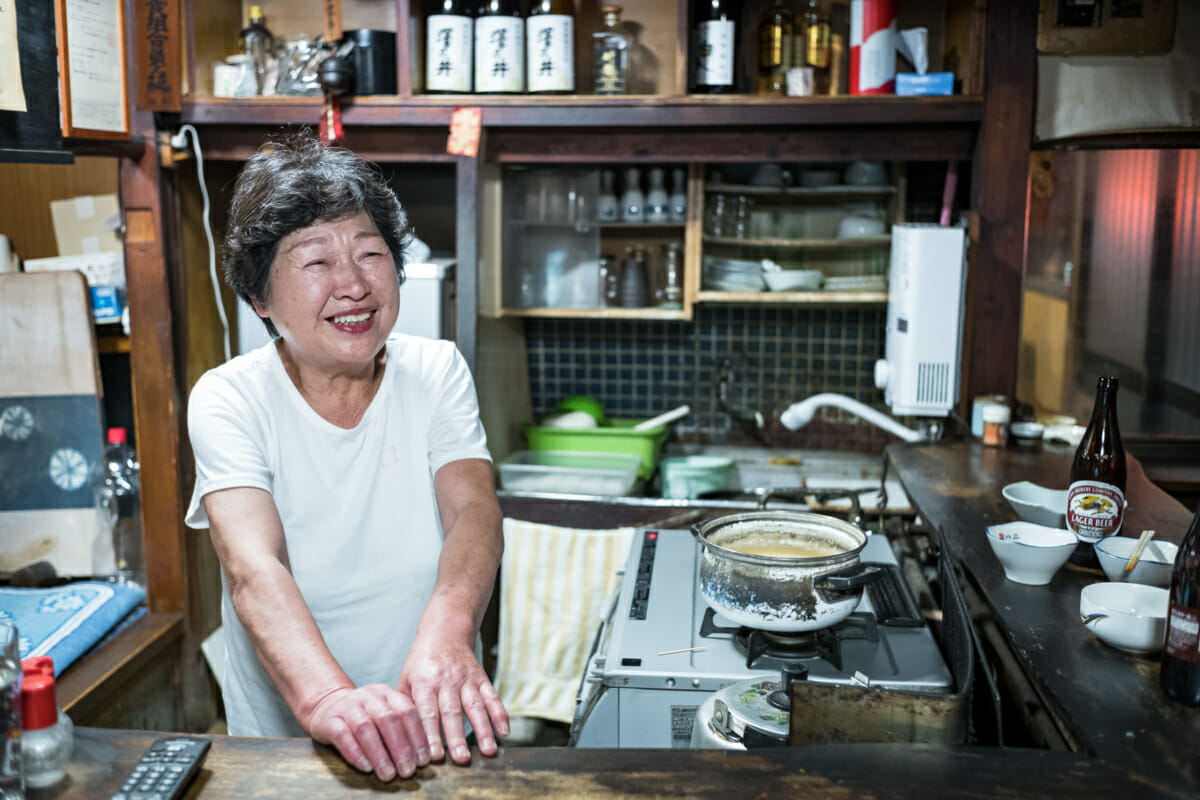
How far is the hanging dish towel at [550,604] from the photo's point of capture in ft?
10.3

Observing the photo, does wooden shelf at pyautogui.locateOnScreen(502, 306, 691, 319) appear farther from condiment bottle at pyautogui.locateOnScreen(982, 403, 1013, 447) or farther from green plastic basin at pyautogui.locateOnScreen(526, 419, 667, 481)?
condiment bottle at pyautogui.locateOnScreen(982, 403, 1013, 447)

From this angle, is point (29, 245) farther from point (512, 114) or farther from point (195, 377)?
point (512, 114)

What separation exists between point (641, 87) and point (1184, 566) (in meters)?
2.74

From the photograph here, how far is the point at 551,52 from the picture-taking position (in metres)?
3.26

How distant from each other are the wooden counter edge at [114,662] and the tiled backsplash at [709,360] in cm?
172

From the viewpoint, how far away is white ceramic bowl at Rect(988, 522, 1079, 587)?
176cm

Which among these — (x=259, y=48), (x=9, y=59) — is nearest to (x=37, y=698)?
(x=9, y=59)

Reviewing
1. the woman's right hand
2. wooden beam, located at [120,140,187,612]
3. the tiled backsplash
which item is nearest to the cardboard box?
wooden beam, located at [120,140,187,612]

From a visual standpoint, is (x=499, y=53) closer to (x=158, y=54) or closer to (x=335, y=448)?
(x=158, y=54)

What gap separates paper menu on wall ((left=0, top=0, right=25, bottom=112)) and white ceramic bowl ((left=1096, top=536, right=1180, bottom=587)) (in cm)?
265

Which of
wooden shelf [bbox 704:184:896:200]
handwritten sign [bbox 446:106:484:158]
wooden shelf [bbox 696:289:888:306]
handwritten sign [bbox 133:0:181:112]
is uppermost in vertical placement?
handwritten sign [bbox 133:0:181:112]

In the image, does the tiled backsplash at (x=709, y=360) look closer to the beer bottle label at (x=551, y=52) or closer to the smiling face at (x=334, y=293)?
the beer bottle label at (x=551, y=52)

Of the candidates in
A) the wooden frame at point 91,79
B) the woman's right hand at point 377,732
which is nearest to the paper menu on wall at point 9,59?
the wooden frame at point 91,79

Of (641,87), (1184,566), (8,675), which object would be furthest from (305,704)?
(641,87)
